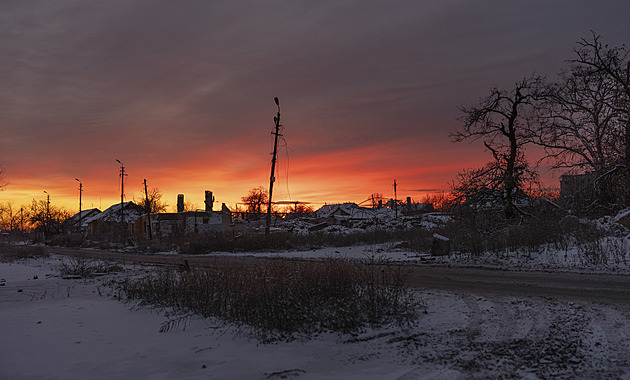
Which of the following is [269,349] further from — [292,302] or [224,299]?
[224,299]

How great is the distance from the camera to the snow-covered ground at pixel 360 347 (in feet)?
15.6

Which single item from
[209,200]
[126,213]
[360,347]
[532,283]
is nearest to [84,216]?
[126,213]

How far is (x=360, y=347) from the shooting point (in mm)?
5594

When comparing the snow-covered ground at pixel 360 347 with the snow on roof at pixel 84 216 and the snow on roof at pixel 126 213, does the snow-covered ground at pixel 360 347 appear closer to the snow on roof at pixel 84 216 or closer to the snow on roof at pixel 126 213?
the snow on roof at pixel 126 213

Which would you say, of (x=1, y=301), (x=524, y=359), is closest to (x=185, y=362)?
(x=524, y=359)

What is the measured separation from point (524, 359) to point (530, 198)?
16466mm

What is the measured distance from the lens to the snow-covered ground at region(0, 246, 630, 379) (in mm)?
4750

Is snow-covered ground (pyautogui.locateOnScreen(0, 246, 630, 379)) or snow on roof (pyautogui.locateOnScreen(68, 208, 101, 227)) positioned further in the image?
snow on roof (pyautogui.locateOnScreen(68, 208, 101, 227))

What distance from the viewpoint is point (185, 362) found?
5.24 metres

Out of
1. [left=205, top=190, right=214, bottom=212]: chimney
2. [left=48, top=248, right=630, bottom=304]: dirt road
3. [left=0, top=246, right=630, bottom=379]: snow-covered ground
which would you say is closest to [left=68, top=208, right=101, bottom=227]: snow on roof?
[left=205, top=190, right=214, bottom=212]: chimney

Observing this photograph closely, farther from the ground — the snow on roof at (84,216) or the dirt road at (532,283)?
the snow on roof at (84,216)

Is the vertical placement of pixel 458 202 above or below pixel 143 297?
above

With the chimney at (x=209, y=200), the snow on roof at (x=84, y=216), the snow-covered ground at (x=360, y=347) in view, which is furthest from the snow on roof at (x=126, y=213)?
the snow-covered ground at (x=360, y=347)

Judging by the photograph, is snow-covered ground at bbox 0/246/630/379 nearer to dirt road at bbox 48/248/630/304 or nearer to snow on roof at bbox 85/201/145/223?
dirt road at bbox 48/248/630/304
